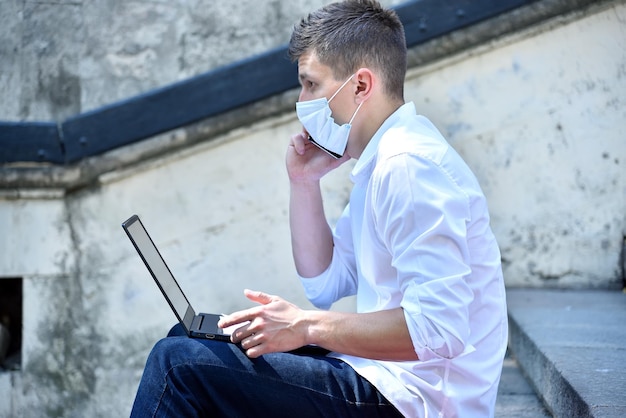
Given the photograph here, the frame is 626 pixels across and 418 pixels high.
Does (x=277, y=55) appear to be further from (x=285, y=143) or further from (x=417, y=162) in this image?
(x=417, y=162)

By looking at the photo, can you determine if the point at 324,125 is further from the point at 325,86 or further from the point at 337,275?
the point at 337,275

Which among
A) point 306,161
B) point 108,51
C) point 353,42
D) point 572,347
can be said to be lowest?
point 572,347

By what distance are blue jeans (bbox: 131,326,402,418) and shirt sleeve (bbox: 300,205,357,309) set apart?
1.93 ft

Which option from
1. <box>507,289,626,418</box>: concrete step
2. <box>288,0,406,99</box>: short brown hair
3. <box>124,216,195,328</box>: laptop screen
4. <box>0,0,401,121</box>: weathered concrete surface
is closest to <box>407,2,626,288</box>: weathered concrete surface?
<box>507,289,626,418</box>: concrete step

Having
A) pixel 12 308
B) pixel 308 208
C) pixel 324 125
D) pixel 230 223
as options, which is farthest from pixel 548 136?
pixel 12 308

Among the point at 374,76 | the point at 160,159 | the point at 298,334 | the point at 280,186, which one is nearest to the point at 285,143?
the point at 280,186

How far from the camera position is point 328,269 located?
2615 millimetres

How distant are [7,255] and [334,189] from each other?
1.54 metres

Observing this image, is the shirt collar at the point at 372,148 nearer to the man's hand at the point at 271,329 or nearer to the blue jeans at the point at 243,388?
the man's hand at the point at 271,329

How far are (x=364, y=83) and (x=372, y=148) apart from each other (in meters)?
0.18

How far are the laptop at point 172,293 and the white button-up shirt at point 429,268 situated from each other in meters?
0.33

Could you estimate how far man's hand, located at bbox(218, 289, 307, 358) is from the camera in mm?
1961

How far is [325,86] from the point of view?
229 cm

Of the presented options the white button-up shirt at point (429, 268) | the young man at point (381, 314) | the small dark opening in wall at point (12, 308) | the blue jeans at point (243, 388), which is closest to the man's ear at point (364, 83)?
the young man at point (381, 314)
